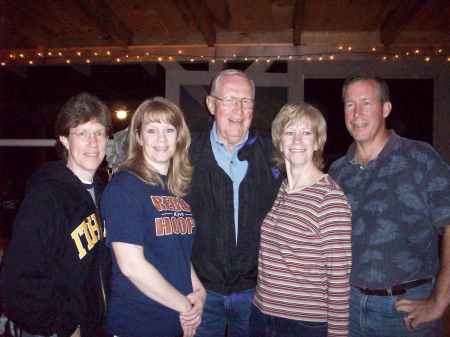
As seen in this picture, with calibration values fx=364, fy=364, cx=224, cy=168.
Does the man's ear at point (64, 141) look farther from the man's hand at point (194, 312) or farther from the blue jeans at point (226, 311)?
the blue jeans at point (226, 311)

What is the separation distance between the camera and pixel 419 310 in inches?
73.0

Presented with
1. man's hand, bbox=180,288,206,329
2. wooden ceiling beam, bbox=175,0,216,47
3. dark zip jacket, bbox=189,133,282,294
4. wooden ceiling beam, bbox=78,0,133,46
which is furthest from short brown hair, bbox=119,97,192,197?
wooden ceiling beam, bbox=78,0,133,46

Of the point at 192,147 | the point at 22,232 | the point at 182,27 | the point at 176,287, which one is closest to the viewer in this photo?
the point at 22,232

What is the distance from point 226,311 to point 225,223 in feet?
1.71

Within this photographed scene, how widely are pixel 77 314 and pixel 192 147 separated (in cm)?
114

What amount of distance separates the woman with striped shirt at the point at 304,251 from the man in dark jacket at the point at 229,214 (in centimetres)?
27

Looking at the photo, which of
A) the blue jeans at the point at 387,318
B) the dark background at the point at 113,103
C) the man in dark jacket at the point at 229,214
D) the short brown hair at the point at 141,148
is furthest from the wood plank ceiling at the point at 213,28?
the blue jeans at the point at 387,318

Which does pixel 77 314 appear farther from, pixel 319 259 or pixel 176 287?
pixel 319 259

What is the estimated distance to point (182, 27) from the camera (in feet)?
14.0

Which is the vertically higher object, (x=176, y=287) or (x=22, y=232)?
(x=22, y=232)

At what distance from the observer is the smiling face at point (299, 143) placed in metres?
1.82

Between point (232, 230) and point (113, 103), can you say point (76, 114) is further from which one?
point (113, 103)

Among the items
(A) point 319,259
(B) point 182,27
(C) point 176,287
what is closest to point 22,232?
(C) point 176,287

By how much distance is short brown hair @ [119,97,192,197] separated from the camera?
5.72 ft
